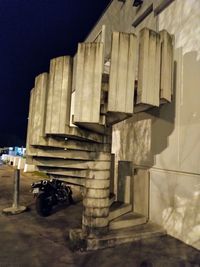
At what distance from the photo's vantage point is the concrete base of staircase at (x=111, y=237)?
11.1 feet

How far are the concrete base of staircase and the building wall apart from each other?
0.46 meters

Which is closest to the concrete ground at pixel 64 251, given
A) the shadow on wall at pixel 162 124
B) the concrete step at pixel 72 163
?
the concrete step at pixel 72 163

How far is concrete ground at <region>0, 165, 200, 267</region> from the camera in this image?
300 centimetres

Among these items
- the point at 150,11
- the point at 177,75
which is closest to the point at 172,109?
the point at 177,75

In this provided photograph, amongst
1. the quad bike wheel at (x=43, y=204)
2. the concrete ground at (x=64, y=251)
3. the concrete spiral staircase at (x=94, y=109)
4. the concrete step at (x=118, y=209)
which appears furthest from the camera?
the quad bike wheel at (x=43, y=204)

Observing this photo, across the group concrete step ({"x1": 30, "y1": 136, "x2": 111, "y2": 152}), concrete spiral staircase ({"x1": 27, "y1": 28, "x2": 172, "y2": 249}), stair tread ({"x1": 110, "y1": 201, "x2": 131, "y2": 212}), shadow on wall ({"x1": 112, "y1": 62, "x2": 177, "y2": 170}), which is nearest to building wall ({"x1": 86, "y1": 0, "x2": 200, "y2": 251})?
shadow on wall ({"x1": 112, "y1": 62, "x2": 177, "y2": 170})

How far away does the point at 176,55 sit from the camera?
172 inches

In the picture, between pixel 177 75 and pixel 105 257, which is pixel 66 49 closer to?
pixel 177 75

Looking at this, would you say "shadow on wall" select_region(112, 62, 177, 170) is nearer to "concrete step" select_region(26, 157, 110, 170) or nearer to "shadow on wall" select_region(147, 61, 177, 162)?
"shadow on wall" select_region(147, 61, 177, 162)

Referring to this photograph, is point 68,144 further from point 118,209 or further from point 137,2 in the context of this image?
point 137,2

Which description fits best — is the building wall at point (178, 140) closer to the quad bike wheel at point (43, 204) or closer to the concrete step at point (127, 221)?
the concrete step at point (127, 221)

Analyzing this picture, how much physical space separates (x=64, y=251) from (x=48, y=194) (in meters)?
2.17

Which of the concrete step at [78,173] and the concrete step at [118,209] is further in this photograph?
the concrete step at [118,209]

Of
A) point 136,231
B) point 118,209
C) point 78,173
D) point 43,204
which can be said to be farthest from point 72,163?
point 43,204
